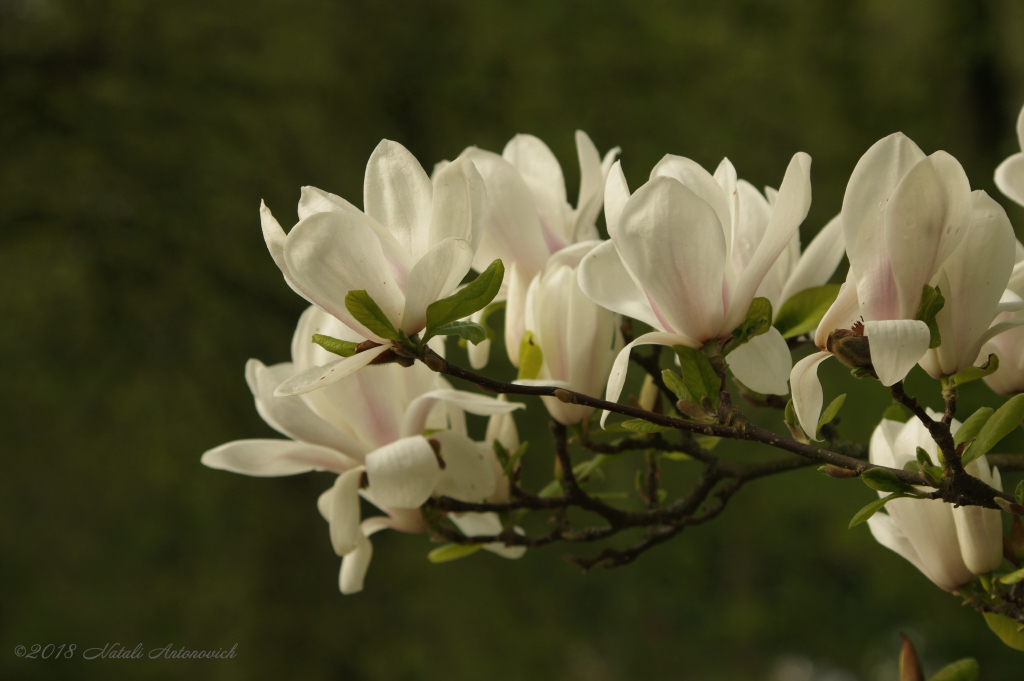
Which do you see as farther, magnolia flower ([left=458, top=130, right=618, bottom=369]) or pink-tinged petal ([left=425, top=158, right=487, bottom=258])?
magnolia flower ([left=458, top=130, right=618, bottom=369])

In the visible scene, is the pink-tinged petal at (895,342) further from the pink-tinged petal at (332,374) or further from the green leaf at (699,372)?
the pink-tinged petal at (332,374)

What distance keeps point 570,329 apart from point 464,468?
11cm

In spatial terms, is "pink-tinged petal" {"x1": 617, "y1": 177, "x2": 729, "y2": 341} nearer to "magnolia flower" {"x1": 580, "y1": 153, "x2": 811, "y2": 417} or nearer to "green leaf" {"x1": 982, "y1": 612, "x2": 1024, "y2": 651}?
"magnolia flower" {"x1": 580, "y1": 153, "x2": 811, "y2": 417}

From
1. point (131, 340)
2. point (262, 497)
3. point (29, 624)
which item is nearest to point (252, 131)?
point (131, 340)

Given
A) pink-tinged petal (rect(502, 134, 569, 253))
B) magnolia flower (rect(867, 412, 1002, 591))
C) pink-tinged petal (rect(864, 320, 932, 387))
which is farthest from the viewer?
pink-tinged petal (rect(502, 134, 569, 253))

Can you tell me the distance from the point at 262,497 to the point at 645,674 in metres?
1.65

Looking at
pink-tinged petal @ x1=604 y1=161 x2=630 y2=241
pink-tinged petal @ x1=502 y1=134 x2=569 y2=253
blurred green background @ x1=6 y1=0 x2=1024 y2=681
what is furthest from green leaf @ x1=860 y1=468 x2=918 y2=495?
blurred green background @ x1=6 y1=0 x2=1024 y2=681

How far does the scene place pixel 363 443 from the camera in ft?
1.53

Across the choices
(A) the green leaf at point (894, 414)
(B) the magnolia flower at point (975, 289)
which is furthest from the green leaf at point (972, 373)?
(A) the green leaf at point (894, 414)

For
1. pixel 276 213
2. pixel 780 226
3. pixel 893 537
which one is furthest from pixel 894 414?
pixel 276 213

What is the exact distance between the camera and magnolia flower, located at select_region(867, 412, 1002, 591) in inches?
15.0

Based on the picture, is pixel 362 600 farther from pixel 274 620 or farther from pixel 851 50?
pixel 851 50

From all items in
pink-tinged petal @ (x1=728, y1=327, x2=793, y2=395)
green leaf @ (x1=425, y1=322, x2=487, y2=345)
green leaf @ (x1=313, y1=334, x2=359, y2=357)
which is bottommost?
pink-tinged petal @ (x1=728, y1=327, x2=793, y2=395)

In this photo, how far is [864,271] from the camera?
292 mm
